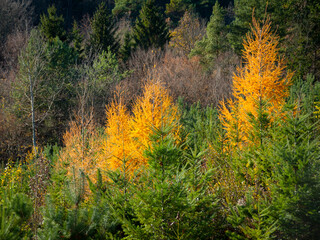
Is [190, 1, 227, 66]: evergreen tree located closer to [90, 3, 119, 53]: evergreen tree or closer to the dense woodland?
the dense woodland

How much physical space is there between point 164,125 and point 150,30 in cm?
2740

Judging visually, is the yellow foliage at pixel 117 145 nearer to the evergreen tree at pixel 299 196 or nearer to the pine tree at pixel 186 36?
the evergreen tree at pixel 299 196

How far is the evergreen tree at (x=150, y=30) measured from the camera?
1280 inches

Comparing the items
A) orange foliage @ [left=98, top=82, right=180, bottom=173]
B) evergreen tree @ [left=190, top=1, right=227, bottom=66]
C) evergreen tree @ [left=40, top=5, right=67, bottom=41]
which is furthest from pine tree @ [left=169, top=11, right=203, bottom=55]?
orange foliage @ [left=98, top=82, right=180, bottom=173]

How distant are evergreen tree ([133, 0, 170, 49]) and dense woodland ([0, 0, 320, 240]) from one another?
0.52 feet

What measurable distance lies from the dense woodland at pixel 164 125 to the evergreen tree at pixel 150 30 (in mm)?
159

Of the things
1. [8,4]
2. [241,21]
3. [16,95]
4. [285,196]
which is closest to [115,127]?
[285,196]

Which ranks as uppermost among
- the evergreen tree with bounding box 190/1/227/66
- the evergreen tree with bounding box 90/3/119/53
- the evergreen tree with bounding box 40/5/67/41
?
Answer: the evergreen tree with bounding box 40/5/67/41

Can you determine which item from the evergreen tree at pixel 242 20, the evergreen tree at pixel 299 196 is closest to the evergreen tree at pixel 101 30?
the evergreen tree at pixel 242 20

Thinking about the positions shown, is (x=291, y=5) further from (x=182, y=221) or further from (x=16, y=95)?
(x=182, y=221)

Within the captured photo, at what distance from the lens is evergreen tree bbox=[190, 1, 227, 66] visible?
27.4m

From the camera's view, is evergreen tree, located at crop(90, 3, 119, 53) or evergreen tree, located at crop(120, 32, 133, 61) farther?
evergreen tree, located at crop(120, 32, 133, 61)

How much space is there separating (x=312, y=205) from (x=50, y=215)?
3.50m

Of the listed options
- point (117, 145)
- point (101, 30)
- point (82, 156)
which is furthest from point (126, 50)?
point (117, 145)
